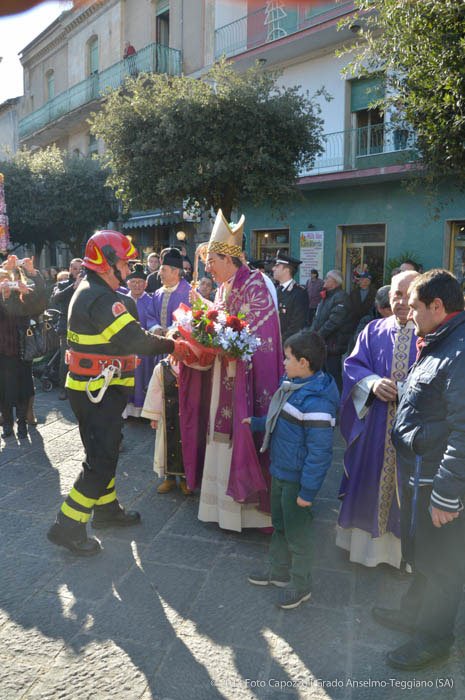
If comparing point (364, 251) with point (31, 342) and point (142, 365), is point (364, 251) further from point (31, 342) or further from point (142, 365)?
point (31, 342)

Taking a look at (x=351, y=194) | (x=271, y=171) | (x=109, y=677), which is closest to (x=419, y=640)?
(x=109, y=677)

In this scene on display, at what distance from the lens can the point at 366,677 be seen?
2557 millimetres

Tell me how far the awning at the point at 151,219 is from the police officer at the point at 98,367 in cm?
1531

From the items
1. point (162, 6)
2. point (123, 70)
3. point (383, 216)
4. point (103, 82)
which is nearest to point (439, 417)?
point (383, 216)

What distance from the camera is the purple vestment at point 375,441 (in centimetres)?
342

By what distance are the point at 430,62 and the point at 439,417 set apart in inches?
234

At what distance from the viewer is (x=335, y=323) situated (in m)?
7.23

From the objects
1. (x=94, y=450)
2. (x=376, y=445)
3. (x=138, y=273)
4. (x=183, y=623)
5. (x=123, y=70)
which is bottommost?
(x=183, y=623)

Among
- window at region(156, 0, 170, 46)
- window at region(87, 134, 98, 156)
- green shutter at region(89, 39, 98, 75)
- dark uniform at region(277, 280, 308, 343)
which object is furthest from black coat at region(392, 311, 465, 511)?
window at region(87, 134, 98, 156)

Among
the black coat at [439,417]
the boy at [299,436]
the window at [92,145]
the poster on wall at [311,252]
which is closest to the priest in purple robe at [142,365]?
the boy at [299,436]

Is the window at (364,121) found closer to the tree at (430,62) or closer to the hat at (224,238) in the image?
the tree at (430,62)

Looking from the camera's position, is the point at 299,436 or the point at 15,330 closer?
the point at 299,436

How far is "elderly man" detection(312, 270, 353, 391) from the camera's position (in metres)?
7.25

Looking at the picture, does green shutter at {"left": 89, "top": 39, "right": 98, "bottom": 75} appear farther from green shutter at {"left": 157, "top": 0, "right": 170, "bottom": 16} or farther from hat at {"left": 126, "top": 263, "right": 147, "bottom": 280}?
hat at {"left": 126, "top": 263, "right": 147, "bottom": 280}
